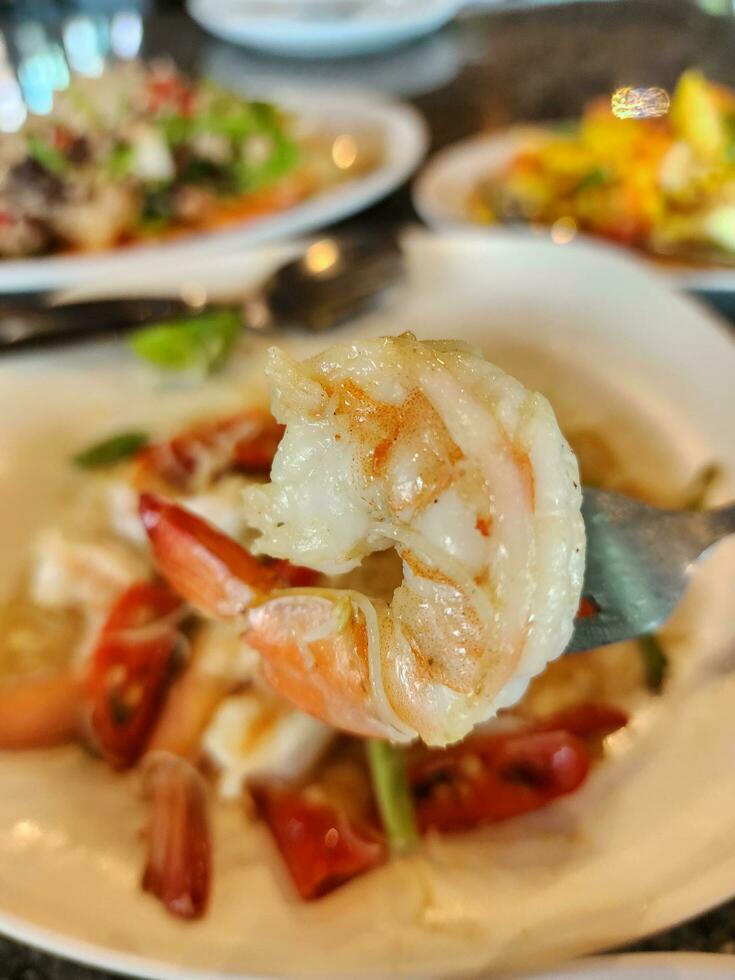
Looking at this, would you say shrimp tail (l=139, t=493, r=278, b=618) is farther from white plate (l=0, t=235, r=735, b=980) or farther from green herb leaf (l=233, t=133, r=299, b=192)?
green herb leaf (l=233, t=133, r=299, b=192)

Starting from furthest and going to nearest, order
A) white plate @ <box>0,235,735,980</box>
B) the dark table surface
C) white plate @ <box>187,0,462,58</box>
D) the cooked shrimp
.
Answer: white plate @ <box>187,0,462,58</box> → the dark table surface → white plate @ <box>0,235,735,980</box> → the cooked shrimp

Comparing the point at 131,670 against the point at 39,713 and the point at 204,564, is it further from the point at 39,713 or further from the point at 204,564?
the point at 204,564

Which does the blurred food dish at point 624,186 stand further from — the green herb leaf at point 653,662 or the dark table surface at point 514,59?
the green herb leaf at point 653,662

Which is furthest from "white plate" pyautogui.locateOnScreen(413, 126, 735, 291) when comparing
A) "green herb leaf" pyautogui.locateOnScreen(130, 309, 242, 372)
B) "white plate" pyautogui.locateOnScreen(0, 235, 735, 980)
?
"green herb leaf" pyautogui.locateOnScreen(130, 309, 242, 372)

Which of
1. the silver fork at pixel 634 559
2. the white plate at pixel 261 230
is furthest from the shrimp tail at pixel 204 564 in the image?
the white plate at pixel 261 230

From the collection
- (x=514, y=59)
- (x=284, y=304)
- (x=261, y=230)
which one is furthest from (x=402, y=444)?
(x=514, y=59)

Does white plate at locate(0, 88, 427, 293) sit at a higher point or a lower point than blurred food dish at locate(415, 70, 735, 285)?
higher
